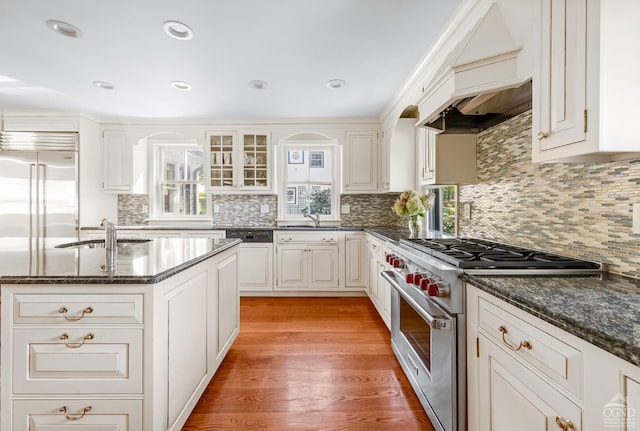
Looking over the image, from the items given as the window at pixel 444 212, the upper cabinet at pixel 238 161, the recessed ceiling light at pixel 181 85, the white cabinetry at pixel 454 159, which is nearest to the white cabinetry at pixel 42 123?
the upper cabinet at pixel 238 161

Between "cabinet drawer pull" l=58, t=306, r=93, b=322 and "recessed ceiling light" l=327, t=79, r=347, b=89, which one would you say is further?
"recessed ceiling light" l=327, t=79, r=347, b=89

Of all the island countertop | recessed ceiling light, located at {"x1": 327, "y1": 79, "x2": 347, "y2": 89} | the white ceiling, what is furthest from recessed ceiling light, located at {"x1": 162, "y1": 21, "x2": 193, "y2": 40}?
the island countertop

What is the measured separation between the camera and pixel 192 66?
2842mm

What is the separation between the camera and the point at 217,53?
261 cm

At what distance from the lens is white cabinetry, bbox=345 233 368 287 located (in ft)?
13.7

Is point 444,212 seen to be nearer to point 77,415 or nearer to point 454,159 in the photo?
point 454,159

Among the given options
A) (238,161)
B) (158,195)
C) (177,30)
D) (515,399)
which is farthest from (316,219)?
(515,399)

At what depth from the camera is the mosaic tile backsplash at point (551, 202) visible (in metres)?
1.26

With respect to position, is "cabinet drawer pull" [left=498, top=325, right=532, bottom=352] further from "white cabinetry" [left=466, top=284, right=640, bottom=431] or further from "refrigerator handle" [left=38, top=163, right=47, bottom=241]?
"refrigerator handle" [left=38, top=163, right=47, bottom=241]

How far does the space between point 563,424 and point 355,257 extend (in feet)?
10.9

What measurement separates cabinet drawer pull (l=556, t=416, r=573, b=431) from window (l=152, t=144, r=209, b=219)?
4.57m

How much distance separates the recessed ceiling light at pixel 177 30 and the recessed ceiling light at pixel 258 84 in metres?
0.88

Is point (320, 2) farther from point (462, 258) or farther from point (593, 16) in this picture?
point (462, 258)

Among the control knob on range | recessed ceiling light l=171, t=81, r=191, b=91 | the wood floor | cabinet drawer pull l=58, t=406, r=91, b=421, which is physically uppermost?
recessed ceiling light l=171, t=81, r=191, b=91
